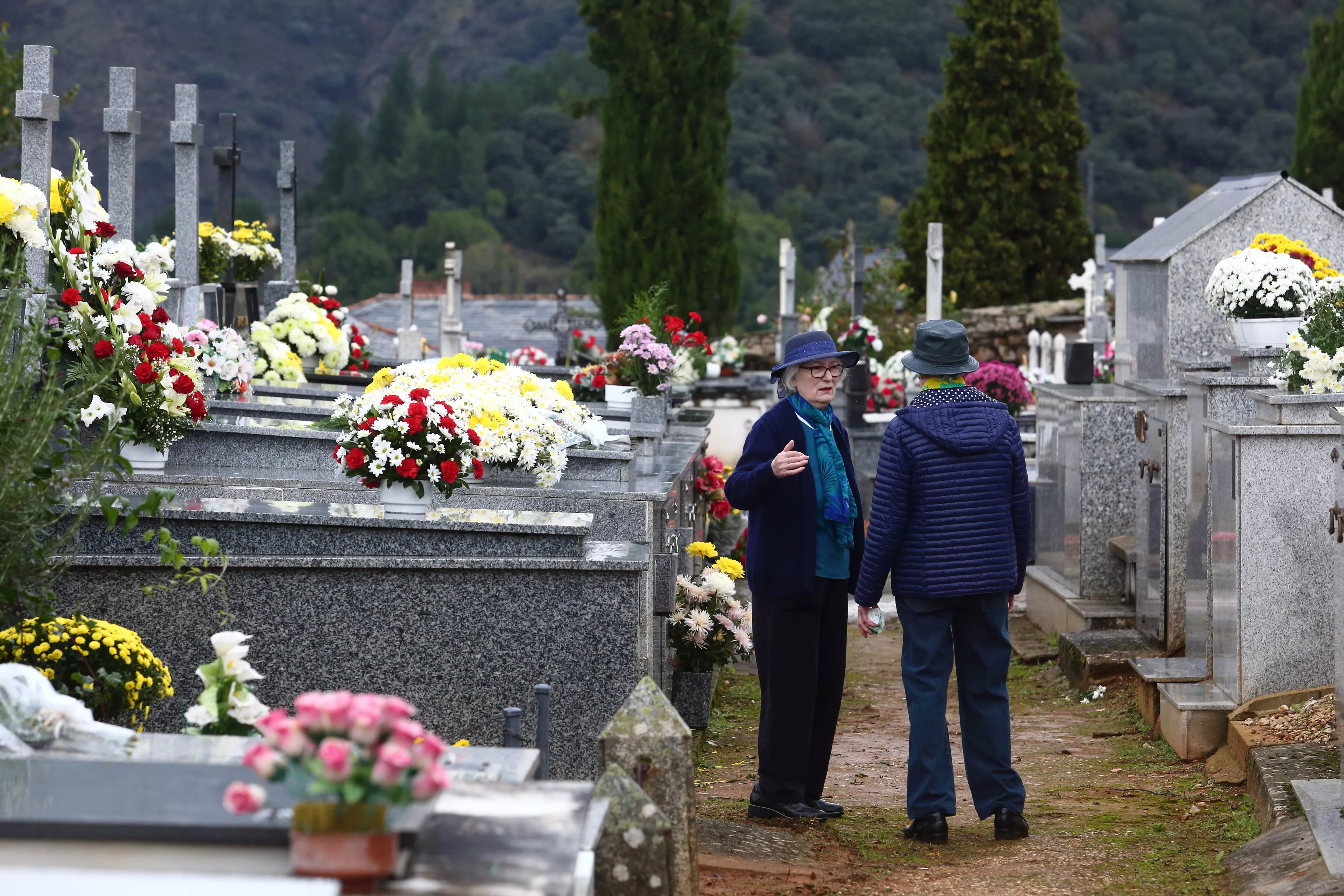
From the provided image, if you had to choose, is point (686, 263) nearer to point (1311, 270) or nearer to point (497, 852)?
point (1311, 270)

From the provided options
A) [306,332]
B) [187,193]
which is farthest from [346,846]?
[306,332]

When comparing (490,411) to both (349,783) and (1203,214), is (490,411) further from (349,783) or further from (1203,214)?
(1203,214)

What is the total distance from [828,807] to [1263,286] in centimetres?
342

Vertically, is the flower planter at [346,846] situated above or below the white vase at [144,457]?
below

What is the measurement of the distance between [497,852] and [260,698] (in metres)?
2.59

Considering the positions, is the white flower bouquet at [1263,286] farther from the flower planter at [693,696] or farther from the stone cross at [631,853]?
the stone cross at [631,853]

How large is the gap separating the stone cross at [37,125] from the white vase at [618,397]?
12.7ft

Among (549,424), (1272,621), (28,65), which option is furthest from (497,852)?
(28,65)

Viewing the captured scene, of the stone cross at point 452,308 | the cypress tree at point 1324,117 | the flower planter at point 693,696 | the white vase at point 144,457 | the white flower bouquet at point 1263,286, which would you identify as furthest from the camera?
the cypress tree at point 1324,117

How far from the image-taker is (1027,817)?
18.8 feet

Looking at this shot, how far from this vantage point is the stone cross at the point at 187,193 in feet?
30.2

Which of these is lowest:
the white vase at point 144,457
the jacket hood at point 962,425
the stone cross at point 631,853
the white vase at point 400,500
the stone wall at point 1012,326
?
the stone cross at point 631,853

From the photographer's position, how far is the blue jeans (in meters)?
5.34

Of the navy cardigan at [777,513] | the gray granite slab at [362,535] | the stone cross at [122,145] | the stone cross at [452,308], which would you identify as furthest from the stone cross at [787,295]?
the gray granite slab at [362,535]
